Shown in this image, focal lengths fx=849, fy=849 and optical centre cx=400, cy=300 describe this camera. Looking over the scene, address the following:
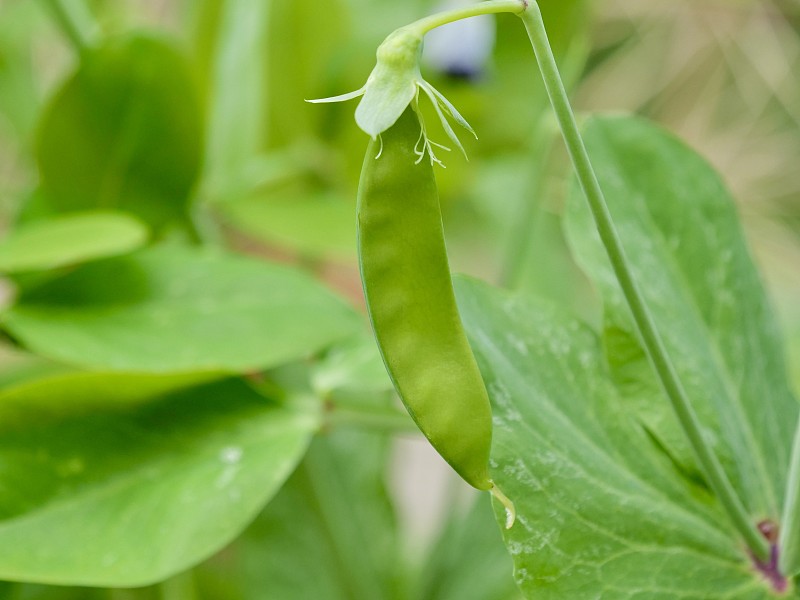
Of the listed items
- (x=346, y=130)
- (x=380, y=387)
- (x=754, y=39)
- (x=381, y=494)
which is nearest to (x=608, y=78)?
(x=754, y=39)

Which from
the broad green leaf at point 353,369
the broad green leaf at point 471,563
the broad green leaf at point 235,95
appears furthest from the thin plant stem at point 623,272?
the broad green leaf at point 235,95

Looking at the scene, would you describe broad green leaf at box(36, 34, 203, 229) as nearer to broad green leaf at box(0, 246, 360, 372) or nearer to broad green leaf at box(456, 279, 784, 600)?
broad green leaf at box(0, 246, 360, 372)

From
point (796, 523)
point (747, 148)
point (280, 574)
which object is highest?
point (796, 523)

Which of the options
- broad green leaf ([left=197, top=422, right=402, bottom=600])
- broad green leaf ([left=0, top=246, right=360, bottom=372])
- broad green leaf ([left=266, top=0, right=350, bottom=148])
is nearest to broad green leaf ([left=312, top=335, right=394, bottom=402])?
broad green leaf ([left=0, top=246, right=360, bottom=372])

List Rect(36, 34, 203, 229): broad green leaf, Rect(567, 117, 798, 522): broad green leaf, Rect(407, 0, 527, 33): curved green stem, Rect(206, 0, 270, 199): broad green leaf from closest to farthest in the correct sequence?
Rect(407, 0, 527, 33): curved green stem → Rect(567, 117, 798, 522): broad green leaf → Rect(36, 34, 203, 229): broad green leaf → Rect(206, 0, 270, 199): broad green leaf

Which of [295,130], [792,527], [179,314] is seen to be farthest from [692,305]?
[295,130]

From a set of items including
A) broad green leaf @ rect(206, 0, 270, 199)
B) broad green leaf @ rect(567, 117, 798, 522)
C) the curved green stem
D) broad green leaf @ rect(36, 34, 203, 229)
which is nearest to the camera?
the curved green stem

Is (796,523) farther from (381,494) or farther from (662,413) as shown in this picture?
(381,494)
